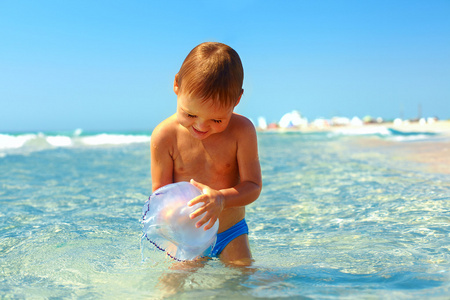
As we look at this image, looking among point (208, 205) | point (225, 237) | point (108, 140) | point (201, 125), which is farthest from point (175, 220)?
point (108, 140)

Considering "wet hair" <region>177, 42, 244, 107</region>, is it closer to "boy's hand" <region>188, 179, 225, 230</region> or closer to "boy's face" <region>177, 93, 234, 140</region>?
"boy's face" <region>177, 93, 234, 140</region>

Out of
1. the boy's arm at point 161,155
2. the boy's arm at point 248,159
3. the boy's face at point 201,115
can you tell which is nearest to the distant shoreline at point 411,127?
the boy's arm at point 248,159

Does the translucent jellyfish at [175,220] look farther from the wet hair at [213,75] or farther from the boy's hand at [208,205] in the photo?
the wet hair at [213,75]

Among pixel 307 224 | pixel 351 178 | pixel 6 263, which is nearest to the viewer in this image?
pixel 6 263

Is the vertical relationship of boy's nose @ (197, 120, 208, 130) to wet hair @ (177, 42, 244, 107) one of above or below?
below

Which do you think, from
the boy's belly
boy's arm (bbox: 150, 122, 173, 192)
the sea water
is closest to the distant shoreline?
the sea water

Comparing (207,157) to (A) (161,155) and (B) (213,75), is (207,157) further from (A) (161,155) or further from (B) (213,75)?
(B) (213,75)

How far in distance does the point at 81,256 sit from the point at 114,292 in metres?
0.85

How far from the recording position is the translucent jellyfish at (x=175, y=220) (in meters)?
2.12

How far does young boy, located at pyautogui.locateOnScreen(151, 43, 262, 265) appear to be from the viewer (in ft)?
6.77

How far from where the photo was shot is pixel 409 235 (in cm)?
306

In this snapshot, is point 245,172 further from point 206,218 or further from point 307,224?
point 307,224

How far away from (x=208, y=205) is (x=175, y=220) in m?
0.20

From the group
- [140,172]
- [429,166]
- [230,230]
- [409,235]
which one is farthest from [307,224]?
[140,172]
